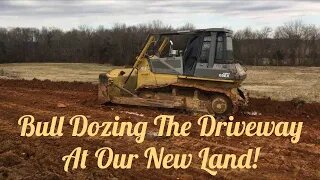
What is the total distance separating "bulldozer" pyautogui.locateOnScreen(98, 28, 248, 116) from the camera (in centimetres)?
1298

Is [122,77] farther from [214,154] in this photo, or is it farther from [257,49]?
[257,49]

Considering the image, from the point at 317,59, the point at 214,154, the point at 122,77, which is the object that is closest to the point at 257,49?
the point at 317,59

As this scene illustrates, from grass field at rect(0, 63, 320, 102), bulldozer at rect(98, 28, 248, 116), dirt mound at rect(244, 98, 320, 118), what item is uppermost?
bulldozer at rect(98, 28, 248, 116)

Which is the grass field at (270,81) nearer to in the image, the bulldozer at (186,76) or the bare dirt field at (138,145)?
the bare dirt field at (138,145)

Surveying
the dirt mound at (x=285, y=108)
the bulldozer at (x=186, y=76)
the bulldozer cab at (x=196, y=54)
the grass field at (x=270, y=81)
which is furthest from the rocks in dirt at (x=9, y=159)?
the grass field at (x=270, y=81)

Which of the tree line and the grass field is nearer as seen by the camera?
the grass field

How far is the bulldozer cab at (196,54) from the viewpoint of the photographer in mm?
12992

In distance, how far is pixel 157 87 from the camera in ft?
44.7

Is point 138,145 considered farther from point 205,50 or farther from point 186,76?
point 205,50

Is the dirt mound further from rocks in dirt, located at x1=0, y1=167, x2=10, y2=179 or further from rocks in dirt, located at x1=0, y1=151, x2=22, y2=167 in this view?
rocks in dirt, located at x1=0, y1=167, x2=10, y2=179

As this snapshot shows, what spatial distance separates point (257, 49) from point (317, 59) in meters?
8.97

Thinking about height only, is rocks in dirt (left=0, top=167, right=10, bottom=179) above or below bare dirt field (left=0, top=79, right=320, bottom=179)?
below

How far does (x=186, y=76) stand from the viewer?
13289 millimetres

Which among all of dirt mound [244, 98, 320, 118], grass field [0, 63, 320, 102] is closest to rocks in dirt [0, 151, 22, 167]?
dirt mound [244, 98, 320, 118]
